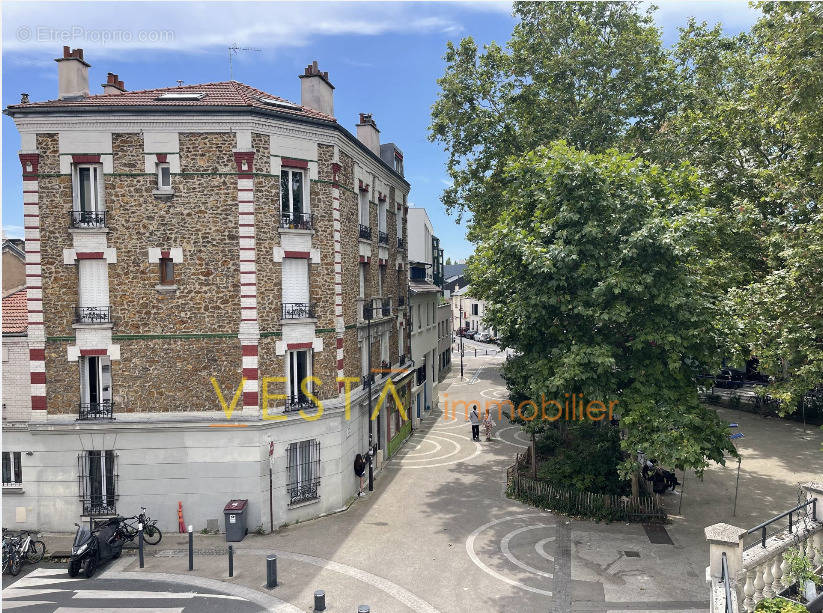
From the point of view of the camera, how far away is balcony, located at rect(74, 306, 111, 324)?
691 inches

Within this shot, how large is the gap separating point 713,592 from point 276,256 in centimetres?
1568

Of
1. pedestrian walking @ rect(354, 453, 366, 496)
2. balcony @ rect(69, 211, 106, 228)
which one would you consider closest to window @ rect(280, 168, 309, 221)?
balcony @ rect(69, 211, 106, 228)

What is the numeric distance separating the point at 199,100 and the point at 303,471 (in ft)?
46.6

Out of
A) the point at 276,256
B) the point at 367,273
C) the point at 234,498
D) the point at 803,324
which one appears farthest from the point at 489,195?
the point at 234,498

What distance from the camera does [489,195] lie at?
93.8ft

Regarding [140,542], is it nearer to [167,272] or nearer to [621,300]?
[167,272]

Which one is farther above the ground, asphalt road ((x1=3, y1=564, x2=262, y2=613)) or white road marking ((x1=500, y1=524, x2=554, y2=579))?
asphalt road ((x1=3, y1=564, x2=262, y2=613))

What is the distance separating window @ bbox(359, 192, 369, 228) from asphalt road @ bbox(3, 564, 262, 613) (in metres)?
15.8

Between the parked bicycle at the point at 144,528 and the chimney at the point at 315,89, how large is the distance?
1757cm

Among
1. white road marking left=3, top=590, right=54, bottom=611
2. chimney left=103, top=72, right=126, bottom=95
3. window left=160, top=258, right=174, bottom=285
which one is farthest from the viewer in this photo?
chimney left=103, top=72, right=126, bottom=95

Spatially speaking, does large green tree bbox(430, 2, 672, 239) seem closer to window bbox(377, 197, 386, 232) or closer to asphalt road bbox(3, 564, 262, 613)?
window bbox(377, 197, 386, 232)

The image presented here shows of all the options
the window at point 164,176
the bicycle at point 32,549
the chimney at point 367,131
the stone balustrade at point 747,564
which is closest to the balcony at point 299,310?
the window at point 164,176

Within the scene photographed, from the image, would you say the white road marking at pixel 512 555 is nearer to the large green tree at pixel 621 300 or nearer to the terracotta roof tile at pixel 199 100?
the large green tree at pixel 621 300

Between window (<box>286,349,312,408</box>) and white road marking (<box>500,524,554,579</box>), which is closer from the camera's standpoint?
white road marking (<box>500,524,554,579</box>)
